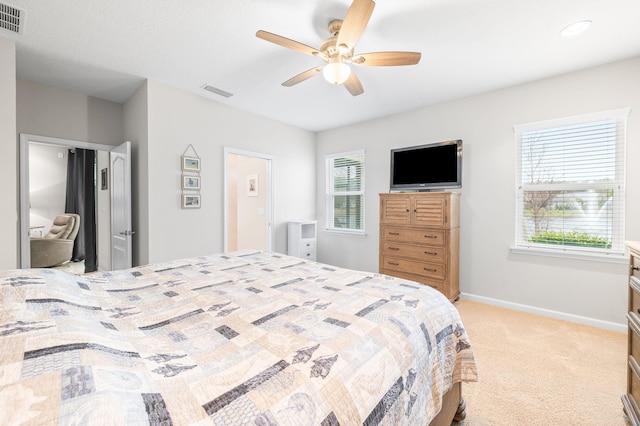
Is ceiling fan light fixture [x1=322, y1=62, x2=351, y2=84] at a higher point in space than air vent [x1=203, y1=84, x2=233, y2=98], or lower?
lower

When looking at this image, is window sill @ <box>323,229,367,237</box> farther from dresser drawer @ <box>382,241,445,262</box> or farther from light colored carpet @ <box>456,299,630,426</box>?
light colored carpet @ <box>456,299,630,426</box>

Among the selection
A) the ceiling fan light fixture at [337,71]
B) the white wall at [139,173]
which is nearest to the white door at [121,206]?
the white wall at [139,173]

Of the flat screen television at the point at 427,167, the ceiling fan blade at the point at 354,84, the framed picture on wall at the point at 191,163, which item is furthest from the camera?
the flat screen television at the point at 427,167

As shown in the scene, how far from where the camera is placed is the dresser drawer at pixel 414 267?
339cm

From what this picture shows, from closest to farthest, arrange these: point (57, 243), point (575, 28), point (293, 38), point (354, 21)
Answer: point (354, 21) → point (575, 28) → point (293, 38) → point (57, 243)

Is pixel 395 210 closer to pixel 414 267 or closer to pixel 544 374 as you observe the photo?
pixel 414 267

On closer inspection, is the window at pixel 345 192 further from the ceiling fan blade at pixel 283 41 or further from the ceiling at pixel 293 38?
the ceiling fan blade at pixel 283 41

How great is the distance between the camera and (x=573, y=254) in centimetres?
293

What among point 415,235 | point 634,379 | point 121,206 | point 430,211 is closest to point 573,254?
point 430,211

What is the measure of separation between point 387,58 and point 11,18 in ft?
9.65

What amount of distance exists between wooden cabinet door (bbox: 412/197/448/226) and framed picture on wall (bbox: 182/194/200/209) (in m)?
2.86

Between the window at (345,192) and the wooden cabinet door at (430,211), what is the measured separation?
1.31 meters

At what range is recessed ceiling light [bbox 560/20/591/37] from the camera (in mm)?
2133

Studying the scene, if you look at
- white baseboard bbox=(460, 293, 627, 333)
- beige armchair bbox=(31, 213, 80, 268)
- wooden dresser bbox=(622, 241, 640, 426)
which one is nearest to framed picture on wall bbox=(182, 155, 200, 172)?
beige armchair bbox=(31, 213, 80, 268)
